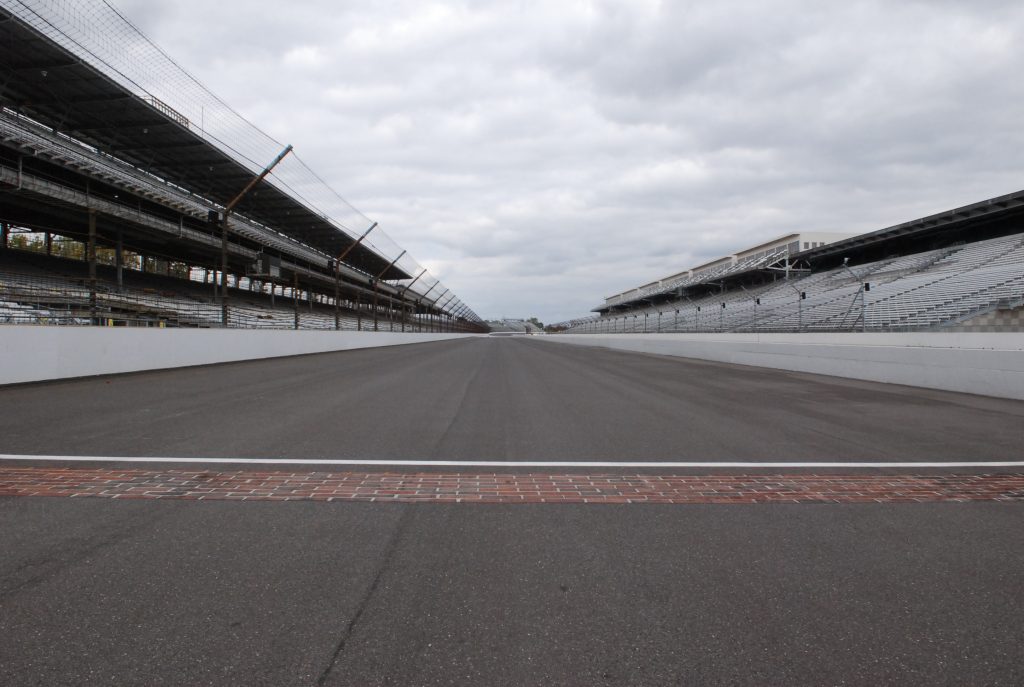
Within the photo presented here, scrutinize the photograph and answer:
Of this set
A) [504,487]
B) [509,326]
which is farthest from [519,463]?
[509,326]

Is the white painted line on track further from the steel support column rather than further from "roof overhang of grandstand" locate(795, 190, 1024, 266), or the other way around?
"roof overhang of grandstand" locate(795, 190, 1024, 266)

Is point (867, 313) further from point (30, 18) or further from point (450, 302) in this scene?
point (450, 302)

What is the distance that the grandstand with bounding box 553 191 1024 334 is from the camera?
1905cm

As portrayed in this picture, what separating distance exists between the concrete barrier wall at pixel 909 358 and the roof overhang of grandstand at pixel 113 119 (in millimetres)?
28799

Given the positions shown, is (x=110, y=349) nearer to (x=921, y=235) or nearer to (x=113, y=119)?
(x=113, y=119)

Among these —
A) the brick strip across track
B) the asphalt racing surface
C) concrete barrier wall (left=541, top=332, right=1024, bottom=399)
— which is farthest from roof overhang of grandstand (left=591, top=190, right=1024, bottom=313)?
the brick strip across track

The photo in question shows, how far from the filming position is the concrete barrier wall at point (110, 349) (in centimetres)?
1054

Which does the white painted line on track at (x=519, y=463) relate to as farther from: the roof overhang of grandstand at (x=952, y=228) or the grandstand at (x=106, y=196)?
the roof overhang of grandstand at (x=952, y=228)

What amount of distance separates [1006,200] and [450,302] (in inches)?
2539

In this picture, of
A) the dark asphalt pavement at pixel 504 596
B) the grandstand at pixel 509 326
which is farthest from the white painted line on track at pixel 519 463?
the grandstand at pixel 509 326

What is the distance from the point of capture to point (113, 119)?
27.1 meters

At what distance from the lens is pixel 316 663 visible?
2039 mm

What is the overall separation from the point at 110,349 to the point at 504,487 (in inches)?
500

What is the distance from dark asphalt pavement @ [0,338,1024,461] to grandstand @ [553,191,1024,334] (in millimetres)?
10297
